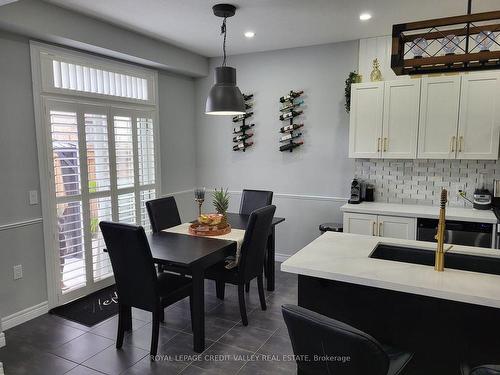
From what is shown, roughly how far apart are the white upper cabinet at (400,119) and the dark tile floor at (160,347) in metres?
2.18

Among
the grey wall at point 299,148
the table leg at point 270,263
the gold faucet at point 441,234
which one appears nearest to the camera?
the gold faucet at point 441,234

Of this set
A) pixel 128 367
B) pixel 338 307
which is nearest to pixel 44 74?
pixel 128 367

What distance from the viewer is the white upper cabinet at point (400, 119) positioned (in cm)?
388

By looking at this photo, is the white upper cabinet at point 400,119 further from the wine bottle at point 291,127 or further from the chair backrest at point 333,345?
the chair backrest at point 333,345

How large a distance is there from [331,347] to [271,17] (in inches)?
127

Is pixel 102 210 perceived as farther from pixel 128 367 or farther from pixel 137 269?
pixel 128 367

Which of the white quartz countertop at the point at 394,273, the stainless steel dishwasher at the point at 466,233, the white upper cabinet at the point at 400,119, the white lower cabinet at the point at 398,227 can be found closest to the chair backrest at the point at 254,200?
the white lower cabinet at the point at 398,227

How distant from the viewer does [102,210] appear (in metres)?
4.05

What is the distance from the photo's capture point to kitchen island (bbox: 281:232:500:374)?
1705 millimetres

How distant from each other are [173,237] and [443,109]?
3.05 meters

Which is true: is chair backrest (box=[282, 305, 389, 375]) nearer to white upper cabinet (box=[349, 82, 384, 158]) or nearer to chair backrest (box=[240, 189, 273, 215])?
chair backrest (box=[240, 189, 273, 215])

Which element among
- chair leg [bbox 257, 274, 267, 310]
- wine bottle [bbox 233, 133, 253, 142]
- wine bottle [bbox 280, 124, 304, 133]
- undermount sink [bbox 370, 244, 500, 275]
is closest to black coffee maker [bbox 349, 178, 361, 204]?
wine bottle [bbox 280, 124, 304, 133]

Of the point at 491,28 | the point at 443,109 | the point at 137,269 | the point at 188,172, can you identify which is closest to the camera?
the point at 491,28

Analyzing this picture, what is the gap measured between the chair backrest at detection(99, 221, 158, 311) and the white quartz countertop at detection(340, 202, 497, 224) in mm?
2365
